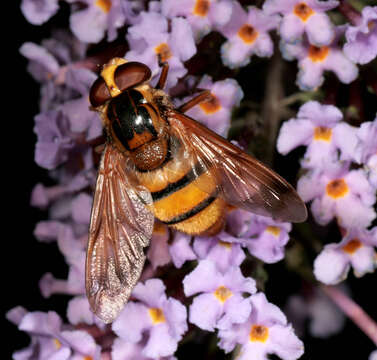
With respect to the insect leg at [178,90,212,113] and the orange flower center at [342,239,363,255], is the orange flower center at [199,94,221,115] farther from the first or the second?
the orange flower center at [342,239,363,255]

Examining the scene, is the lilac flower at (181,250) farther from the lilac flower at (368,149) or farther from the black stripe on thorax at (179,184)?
the lilac flower at (368,149)

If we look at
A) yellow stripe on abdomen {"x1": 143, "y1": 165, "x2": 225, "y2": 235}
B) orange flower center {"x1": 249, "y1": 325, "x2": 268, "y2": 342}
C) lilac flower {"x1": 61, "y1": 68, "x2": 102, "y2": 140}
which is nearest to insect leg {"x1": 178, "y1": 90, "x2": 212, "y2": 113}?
yellow stripe on abdomen {"x1": 143, "y1": 165, "x2": 225, "y2": 235}

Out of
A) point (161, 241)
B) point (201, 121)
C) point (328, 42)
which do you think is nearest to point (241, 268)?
point (161, 241)

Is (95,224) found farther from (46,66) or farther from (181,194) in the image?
(46,66)

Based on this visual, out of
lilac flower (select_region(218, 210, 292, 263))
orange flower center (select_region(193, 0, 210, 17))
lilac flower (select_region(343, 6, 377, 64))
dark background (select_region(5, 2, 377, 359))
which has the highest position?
orange flower center (select_region(193, 0, 210, 17))

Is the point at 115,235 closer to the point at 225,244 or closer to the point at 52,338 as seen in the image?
the point at 225,244

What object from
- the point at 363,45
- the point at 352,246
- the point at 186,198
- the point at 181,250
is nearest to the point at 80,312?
the point at 181,250

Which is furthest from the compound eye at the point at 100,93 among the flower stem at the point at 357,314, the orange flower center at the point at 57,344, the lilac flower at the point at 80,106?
the flower stem at the point at 357,314
